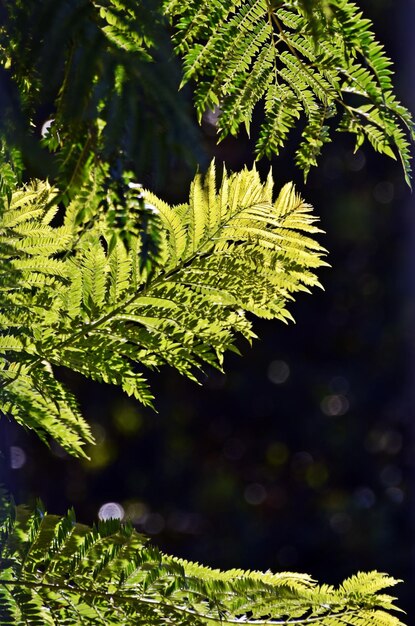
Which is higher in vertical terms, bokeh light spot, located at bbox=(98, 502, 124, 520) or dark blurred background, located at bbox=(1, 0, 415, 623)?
dark blurred background, located at bbox=(1, 0, 415, 623)

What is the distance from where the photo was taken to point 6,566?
1.64 ft

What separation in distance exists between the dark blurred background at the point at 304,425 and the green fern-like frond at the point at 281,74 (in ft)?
9.97

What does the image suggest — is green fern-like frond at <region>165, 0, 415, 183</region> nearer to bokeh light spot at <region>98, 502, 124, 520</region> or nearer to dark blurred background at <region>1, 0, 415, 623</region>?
dark blurred background at <region>1, 0, 415, 623</region>

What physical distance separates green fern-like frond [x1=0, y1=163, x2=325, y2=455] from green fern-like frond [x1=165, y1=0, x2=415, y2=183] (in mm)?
46

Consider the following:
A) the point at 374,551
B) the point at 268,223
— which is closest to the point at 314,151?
the point at 268,223

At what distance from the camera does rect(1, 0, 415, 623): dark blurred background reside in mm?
3652

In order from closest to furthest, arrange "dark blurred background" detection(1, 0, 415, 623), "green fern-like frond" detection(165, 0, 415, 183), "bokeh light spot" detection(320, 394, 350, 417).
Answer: "green fern-like frond" detection(165, 0, 415, 183)
"dark blurred background" detection(1, 0, 415, 623)
"bokeh light spot" detection(320, 394, 350, 417)

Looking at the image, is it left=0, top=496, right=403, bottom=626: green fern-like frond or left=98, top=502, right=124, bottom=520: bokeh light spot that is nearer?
left=0, top=496, right=403, bottom=626: green fern-like frond

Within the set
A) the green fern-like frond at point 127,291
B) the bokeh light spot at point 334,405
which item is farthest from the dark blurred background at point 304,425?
the green fern-like frond at point 127,291

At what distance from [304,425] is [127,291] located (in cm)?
331

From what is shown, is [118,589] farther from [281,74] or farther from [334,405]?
[334,405]

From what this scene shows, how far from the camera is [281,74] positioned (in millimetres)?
550

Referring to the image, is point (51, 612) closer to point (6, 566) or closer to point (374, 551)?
point (6, 566)

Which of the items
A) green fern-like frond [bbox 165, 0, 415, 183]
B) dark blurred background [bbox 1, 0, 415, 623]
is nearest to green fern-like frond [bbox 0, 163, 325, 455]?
green fern-like frond [bbox 165, 0, 415, 183]
